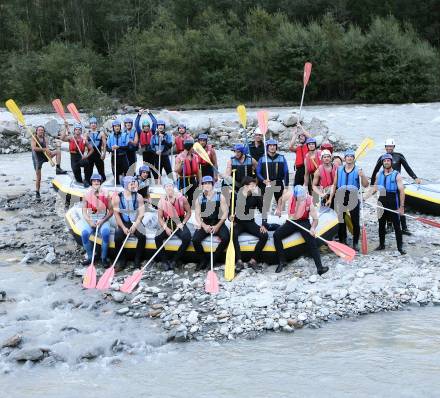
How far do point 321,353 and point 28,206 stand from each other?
734cm

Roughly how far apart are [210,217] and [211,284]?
3.02 ft

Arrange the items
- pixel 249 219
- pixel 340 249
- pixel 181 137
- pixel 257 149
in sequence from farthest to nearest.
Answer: pixel 181 137, pixel 257 149, pixel 249 219, pixel 340 249

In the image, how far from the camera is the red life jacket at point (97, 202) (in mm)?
7270

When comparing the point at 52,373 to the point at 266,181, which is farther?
the point at 266,181

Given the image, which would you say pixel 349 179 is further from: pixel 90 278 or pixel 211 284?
pixel 90 278

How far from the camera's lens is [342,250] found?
6.77m

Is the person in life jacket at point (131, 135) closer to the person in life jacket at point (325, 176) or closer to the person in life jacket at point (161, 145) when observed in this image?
the person in life jacket at point (161, 145)

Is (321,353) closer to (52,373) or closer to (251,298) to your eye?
(251,298)

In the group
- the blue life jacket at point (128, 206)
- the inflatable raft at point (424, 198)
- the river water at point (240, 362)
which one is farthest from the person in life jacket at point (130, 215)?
the inflatable raft at point (424, 198)

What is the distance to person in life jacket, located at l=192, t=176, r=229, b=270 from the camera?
22.5 ft

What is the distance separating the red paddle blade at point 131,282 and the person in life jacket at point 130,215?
0.53m

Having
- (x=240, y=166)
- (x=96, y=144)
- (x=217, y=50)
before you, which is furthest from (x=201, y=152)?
(x=217, y=50)

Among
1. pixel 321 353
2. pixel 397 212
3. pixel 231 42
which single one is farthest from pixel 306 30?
pixel 321 353

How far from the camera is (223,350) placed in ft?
17.8
